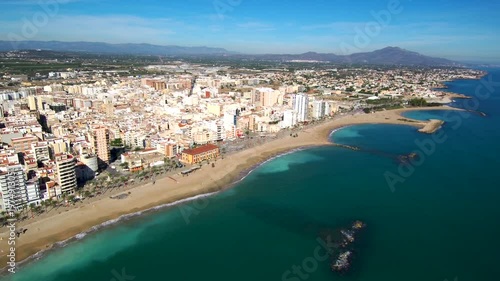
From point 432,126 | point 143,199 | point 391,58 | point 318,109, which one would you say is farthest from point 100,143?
point 391,58

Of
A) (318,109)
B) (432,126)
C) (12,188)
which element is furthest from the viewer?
(318,109)

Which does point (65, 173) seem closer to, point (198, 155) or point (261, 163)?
point (198, 155)

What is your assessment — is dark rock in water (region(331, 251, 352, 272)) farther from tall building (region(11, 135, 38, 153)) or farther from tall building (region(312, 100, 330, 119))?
tall building (region(312, 100, 330, 119))

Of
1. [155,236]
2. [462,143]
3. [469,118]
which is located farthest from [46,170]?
[469,118]

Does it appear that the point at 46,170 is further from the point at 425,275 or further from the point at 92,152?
the point at 425,275

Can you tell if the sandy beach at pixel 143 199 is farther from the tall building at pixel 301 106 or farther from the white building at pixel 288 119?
the tall building at pixel 301 106

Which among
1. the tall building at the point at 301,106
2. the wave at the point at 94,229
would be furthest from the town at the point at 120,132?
the wave at the point at 94,229

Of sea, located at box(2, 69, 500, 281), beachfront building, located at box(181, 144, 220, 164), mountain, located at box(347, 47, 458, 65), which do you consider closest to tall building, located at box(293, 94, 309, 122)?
sea, located at box(2, 69, 500, 281)
